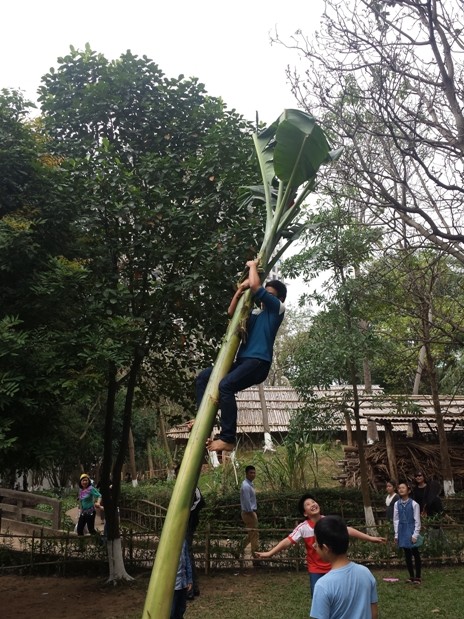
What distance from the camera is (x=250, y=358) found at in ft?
10.6

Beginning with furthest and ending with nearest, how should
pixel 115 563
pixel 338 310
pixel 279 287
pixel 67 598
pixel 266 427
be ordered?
pixel 266 427 → pixel 338 310 → pixel 115 563 → pixel 67 598 → pixel 279 287

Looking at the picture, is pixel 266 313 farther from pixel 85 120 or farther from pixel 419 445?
pixel 419 445

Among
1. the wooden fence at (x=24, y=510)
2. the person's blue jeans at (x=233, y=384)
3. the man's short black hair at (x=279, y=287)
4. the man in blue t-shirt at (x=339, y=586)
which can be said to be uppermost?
the man's short black hair at (x=279, y=287)

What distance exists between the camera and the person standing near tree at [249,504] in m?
9.50

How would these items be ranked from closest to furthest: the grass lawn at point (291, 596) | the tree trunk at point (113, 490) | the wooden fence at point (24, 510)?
the grass lawn at point (291, 596) < the tree trunk at point (113, 490) < the wooden fence at point (24, 510)

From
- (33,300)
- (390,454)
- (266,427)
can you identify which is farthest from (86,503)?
(266,427)

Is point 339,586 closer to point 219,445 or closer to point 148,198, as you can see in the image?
point 219,445

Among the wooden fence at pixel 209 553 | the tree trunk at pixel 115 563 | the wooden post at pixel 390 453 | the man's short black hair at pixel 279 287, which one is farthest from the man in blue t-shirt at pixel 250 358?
the wooden post at pixel 390 453

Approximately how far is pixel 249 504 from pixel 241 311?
7264 millimetres

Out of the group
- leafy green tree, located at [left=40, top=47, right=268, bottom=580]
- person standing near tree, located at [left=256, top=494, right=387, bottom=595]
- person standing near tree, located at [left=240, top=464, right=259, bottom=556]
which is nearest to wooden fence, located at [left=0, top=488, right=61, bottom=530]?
leafy green tree, located at [left=40, top=47, right=268, bottom=580]

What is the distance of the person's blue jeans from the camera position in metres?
3.05

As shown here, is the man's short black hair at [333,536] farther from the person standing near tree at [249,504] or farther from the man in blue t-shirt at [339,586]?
the person standing near tree at [249,504]

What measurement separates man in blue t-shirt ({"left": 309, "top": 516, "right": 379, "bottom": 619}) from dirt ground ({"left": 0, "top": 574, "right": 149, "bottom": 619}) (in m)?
5.63

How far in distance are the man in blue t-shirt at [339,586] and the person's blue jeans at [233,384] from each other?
0.71 metres
